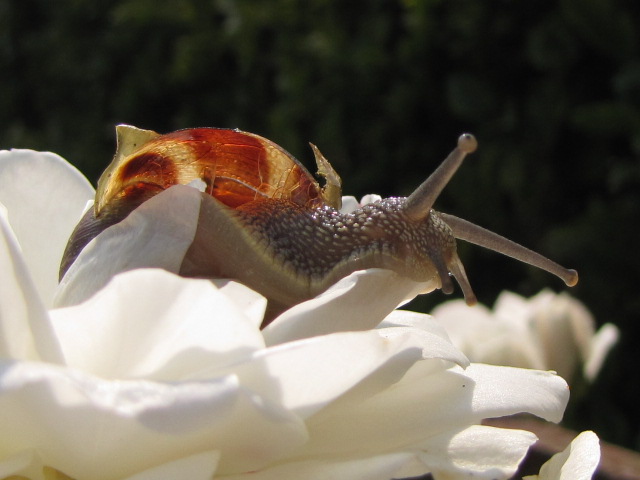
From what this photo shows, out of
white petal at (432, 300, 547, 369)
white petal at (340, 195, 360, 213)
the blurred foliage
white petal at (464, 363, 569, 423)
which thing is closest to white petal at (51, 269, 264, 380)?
white petal at (464, 363, 569, 423)

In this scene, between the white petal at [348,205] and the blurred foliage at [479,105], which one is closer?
the white petal at [348,205]

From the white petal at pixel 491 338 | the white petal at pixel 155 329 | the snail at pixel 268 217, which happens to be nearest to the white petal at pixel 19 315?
the white petal at pixel 155 329

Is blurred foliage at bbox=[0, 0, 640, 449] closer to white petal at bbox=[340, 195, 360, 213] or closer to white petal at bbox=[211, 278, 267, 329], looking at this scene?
white petal at bbox=[340, 195, 360, 213]

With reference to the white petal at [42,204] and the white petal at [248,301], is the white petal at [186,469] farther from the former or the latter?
the white petal at [42,204]

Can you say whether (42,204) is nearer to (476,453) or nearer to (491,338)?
(476,453)

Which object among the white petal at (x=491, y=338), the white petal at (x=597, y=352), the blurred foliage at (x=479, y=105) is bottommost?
the white petal at (x=597, y=352)

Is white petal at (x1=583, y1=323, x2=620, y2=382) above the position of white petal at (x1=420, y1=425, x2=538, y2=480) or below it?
below

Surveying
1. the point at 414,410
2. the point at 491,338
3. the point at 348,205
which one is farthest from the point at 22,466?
the point at 491,338
